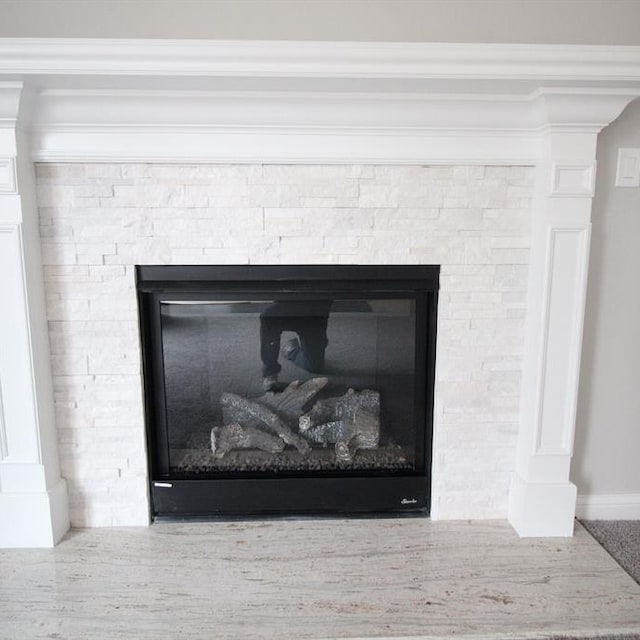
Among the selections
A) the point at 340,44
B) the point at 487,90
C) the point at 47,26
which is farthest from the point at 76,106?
the point at 487,90

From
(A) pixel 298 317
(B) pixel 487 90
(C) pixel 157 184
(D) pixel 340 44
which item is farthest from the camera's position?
(A) pixel 298 317

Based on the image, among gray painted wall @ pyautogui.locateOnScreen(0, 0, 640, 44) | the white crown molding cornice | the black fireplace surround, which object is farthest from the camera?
the black fireplace surround

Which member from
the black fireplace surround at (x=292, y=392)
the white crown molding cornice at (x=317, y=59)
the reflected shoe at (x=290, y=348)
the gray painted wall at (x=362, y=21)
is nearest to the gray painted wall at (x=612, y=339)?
the gray painted wall at (x=362, y=21)

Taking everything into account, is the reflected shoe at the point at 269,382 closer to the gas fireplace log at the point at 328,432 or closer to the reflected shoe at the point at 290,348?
the reflected shoe at the point at 290,348

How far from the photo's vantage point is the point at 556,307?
165 centimetres

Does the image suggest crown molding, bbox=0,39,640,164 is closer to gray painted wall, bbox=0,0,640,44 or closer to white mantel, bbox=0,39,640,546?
white mantel, bbox=0,39,640,546

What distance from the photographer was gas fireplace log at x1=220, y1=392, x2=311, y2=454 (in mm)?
1845

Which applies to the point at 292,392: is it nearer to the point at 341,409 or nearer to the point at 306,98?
the point at 341,409

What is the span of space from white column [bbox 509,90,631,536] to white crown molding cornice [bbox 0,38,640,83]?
0.10 meters

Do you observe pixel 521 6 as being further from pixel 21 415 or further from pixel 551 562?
pixel 21 415

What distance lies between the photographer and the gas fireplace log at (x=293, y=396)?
72.9 inches

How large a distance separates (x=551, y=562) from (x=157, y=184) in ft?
5.51

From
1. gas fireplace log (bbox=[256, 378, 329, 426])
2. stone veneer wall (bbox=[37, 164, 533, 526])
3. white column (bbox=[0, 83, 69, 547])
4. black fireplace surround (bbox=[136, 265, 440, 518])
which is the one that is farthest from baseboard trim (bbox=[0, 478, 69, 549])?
gas fireplace log (bbox=[256, 378, 329, 426])

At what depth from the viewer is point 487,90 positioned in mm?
1490
